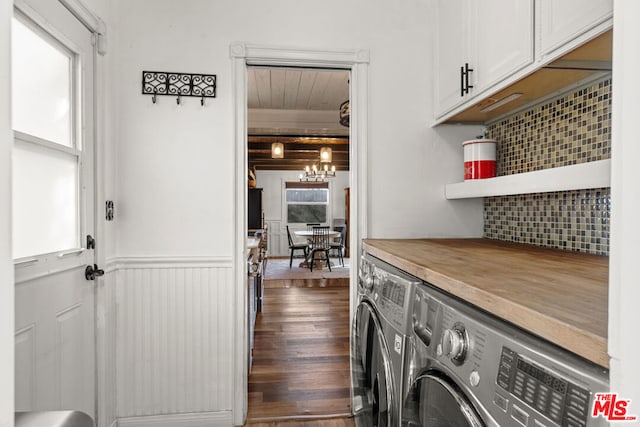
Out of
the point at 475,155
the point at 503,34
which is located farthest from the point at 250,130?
the point at 503,34

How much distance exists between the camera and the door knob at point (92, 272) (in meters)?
1.78

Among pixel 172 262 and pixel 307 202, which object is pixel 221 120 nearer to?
pixel 172 262

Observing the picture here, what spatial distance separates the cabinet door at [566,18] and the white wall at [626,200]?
800 mm

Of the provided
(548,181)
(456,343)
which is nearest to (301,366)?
(548,181)

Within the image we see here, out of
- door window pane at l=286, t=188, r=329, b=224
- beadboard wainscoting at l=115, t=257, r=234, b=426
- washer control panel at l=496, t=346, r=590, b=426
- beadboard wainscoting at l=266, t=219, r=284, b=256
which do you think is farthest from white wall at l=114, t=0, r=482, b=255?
door window pane at l=286, t=188, r=329, b=224

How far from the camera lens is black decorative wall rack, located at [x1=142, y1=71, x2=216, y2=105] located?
2.05m

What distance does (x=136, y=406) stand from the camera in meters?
2.06

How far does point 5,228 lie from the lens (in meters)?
0.51

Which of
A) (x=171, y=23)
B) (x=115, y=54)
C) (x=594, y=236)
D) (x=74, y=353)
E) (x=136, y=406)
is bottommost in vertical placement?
(x=136, y=406)

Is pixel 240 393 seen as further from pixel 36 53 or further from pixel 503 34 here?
pixel 503 34

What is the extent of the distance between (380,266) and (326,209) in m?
9.14

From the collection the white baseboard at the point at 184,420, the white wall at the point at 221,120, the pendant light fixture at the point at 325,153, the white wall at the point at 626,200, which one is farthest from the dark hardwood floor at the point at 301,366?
the pendant light fixture at the point at 325,153

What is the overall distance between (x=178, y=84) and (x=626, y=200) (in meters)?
2.06

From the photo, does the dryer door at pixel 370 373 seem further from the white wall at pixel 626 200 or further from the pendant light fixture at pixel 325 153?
the pendant light fixture at pixel 325 153
